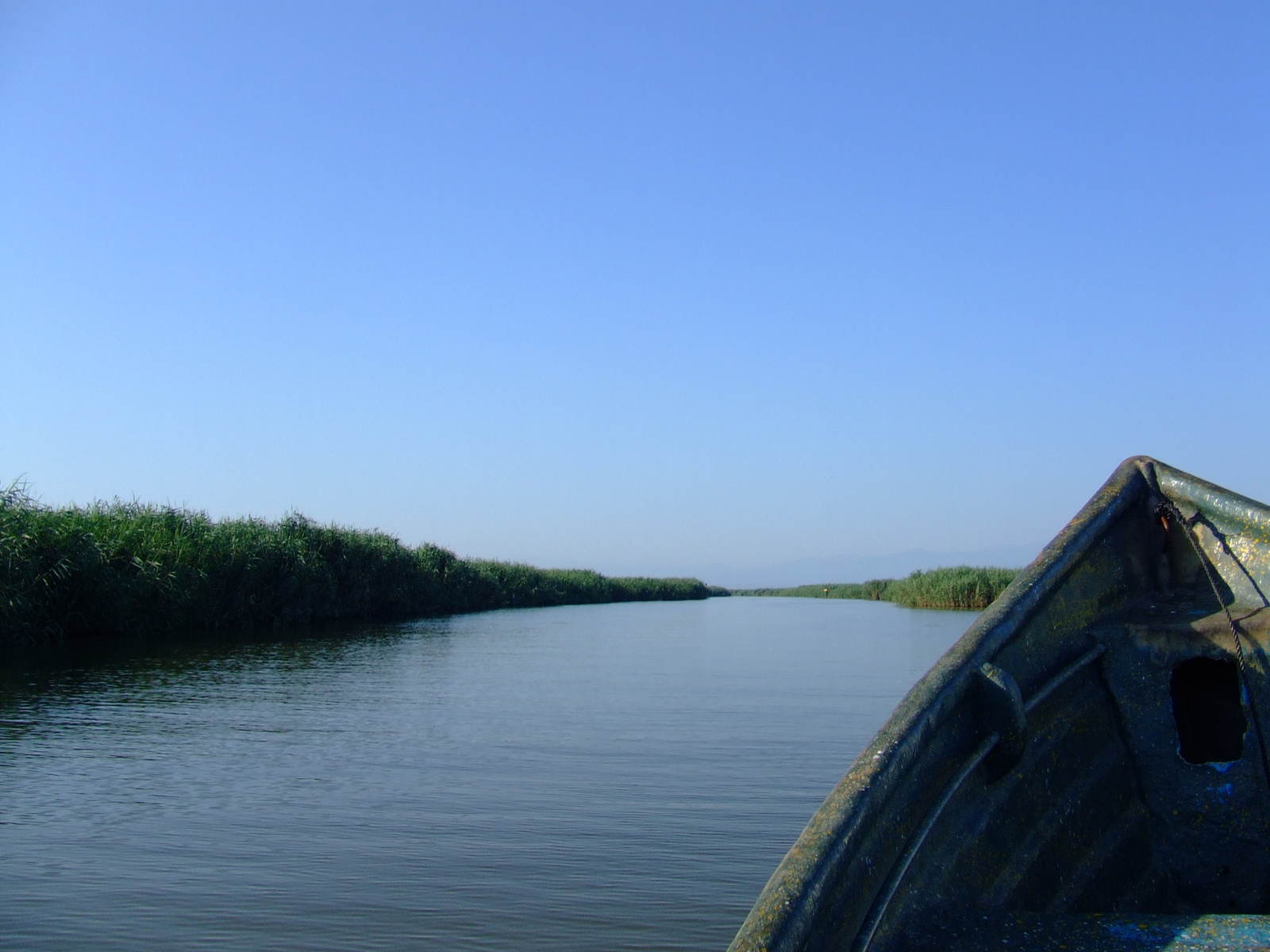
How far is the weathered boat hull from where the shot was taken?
202cm

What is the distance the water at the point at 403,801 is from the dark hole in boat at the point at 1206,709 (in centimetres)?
166

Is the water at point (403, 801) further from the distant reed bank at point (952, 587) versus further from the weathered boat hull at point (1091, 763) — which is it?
the distant reed bank at point (952, 587)

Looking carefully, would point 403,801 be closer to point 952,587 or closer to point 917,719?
point 917,719

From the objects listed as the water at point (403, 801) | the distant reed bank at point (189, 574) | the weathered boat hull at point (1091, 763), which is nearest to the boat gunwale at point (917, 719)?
the weathered boat hull at point (1091, 763)

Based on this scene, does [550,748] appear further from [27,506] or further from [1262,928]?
[27,506]

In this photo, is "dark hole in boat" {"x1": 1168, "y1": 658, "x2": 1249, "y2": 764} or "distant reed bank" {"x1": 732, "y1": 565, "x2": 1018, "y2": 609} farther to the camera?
"distant reed bank" {"x1": 732, "y1": 565, "x2": 1018, "y2": 609}

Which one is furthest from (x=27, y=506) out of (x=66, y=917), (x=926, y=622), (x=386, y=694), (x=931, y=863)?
(x=926, y=622)

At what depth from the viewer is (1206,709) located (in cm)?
301

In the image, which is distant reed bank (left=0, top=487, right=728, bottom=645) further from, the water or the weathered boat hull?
the weathered boat hull

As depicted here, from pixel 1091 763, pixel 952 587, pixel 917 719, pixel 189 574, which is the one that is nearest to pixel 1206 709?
pixel 1091 763

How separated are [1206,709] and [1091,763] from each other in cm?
47

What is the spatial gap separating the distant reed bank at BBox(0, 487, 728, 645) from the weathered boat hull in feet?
44.5

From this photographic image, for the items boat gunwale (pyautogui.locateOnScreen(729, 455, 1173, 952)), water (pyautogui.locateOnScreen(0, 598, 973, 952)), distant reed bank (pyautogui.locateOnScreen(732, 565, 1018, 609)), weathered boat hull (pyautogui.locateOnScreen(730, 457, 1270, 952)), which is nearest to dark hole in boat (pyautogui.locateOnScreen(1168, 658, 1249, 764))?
weathered boat hull (pyautogui.locateOnScreen(730, 457, 1270, 952))

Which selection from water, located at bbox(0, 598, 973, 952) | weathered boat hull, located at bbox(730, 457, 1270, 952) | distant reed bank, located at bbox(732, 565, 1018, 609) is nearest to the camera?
weathered boat hull, located at bbox(730, 457, 1270, 952)
